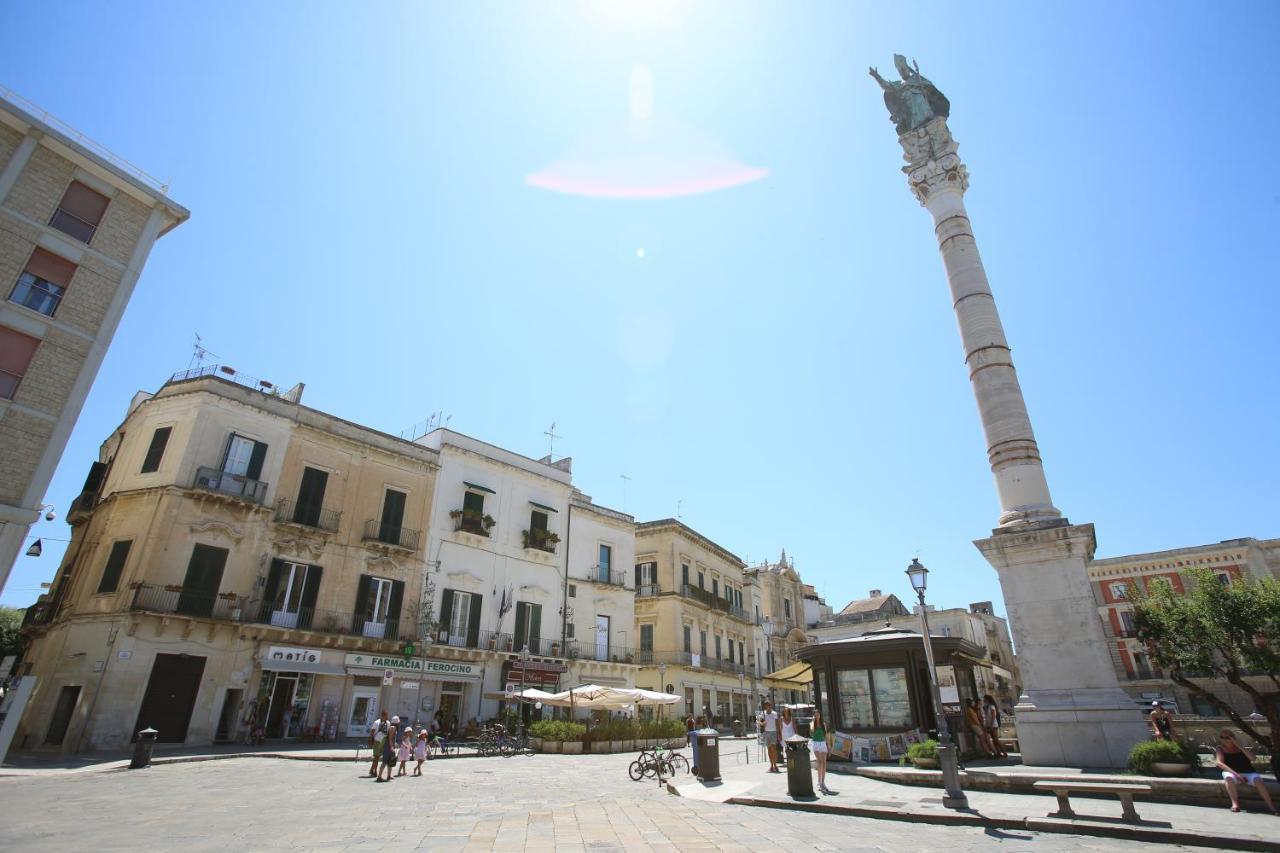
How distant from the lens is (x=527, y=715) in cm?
2791

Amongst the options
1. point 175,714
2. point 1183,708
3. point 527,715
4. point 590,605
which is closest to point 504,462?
point 590,605

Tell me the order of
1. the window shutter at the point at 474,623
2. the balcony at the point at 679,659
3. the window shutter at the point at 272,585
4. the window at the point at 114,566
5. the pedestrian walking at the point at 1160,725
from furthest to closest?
the balcony at the point at 679,659 → the window shutter at the point at 474,623 → the window shutter at the point at 272,585 → the window at the point at 114,566 → the pedestrian walking at the point at 1160,725

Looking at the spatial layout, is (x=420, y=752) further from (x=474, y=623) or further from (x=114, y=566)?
(x=114, y=566)

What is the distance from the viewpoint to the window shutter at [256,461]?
22.1 meters

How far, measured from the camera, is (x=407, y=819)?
901 cm

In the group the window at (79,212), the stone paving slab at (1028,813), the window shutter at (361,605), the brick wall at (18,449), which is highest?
the window at (79,212)

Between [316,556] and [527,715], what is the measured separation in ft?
36.9

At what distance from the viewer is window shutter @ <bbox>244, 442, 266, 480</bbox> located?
72.4 feet

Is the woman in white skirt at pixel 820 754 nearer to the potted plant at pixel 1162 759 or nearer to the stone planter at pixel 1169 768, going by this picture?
the potted plant at pixel 1162 759

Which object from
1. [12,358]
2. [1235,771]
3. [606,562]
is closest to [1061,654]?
[1235,771]

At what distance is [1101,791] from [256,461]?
2376 centimetres

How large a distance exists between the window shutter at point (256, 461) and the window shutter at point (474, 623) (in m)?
9.57

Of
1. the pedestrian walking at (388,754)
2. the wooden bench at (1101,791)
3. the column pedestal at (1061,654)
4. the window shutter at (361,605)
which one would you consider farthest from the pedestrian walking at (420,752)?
the column pedestal at (1061,654)

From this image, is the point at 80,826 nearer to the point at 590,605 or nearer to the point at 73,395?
the point at 73,395
